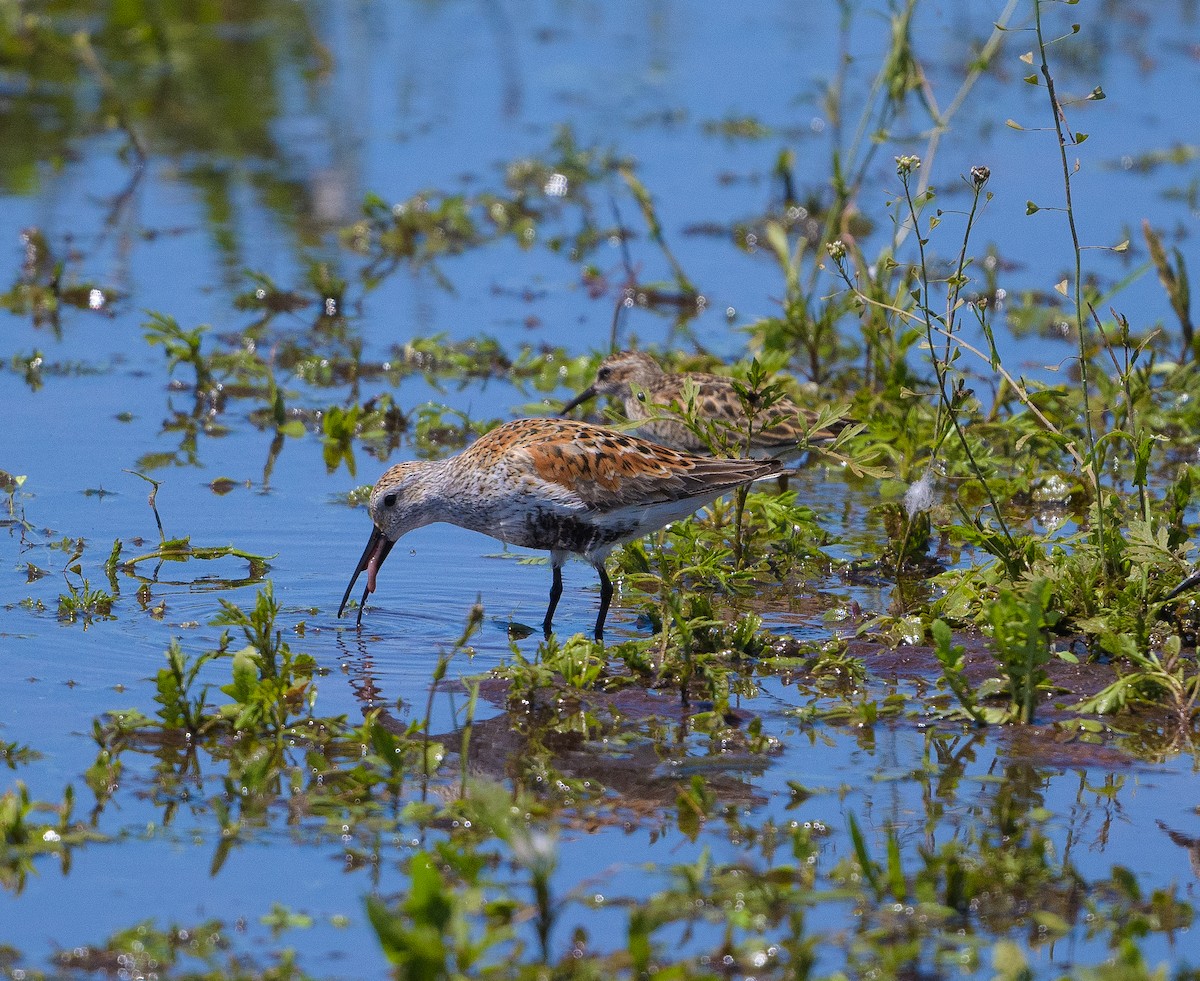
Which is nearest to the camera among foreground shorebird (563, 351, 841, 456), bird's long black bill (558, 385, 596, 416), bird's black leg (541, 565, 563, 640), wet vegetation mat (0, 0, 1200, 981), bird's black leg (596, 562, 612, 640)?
wet vegetation mat (0, 0, 1200, 981)

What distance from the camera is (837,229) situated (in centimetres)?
1235

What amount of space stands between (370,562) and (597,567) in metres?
0.99

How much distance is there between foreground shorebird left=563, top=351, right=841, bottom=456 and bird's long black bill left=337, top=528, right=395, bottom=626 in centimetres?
130

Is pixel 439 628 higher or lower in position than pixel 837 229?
lower

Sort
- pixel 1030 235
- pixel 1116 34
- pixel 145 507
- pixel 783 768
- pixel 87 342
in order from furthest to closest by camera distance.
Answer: pixel 1116 34
pixel 1030 235
pixel 87 342
pixel 145 507
pixel 783 768

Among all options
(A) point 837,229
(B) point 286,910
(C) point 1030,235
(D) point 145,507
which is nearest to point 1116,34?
(C) point 1030,235

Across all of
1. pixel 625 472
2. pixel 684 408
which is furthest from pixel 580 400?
pixel 625 472

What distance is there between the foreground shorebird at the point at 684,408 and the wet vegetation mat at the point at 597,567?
0.04 m

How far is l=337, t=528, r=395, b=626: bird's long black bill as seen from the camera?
7671mm

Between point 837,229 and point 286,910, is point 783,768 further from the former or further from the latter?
point 837,229

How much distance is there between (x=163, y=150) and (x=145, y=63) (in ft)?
8.97

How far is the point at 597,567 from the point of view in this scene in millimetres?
7746

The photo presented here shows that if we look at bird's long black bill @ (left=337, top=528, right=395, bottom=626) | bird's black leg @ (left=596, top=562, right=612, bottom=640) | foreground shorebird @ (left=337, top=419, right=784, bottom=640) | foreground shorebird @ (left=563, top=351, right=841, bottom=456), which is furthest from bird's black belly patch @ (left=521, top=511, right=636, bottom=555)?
bird's long black bill @ (left=337, top=528, right=395, bottom=626)

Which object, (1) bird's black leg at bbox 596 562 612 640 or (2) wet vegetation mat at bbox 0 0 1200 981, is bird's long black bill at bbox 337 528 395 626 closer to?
(2) wet vegetation mat at bbox 0 0 1200 981
